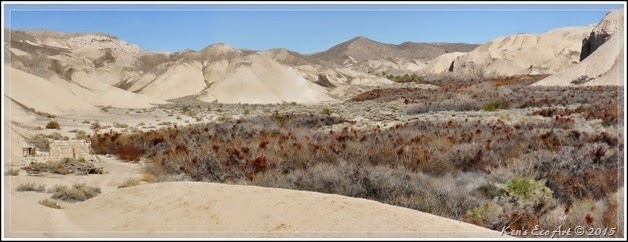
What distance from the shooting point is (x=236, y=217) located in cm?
580

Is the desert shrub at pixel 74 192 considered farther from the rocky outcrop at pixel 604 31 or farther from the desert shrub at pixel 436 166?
the rocky outcrop at pixel 604 31

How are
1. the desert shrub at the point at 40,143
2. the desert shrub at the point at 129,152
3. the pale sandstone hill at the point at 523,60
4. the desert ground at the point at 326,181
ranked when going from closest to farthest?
the desert ground at the point at 326,181 < the desert shrub at the point at 129,152 < the desert shrub at the point at 40,143 < the pale sandstone hill at the point at 523,60

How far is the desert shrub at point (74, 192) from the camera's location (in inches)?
330

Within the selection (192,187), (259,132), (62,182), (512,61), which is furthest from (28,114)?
(512,61)

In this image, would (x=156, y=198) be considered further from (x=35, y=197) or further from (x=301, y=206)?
(x=35, y=197)

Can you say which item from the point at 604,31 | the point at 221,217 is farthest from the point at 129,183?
the point at 604,31

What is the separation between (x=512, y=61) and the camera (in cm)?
8794

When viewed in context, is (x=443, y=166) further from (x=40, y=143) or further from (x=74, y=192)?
(x=40, y=143)

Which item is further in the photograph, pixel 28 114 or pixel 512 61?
pixel 512 61

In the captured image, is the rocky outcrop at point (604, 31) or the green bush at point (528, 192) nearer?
the green bush at point (528, 192)

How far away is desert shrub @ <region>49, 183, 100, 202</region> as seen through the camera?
838 centimetres

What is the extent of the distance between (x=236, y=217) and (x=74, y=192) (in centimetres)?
396

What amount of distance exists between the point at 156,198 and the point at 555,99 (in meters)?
24.6

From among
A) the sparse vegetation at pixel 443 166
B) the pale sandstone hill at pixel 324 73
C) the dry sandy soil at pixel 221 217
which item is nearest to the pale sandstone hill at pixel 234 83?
the pale sandstone hill at pixel 324 73
